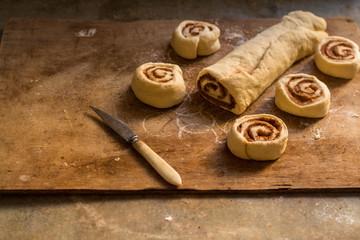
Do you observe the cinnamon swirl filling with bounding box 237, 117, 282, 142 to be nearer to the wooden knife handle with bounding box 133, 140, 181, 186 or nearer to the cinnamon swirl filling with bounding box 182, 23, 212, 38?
the wooden knife handle with bounding box 133, 140, 181, 186

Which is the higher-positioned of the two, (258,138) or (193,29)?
(193,29)

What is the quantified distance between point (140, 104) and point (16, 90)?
104 centimetres

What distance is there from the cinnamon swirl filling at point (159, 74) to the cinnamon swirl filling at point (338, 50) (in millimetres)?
1420

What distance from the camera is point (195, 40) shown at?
3.59 metres

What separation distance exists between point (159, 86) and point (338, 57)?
5.37 feet

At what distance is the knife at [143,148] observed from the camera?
8.73ft

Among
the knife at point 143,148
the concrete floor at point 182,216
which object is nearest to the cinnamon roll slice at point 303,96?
the concrete floor at point 182,216

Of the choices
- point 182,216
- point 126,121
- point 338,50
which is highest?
point 338,50

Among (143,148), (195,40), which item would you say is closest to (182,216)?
(143,148)

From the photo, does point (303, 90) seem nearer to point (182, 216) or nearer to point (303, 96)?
point (303, 96)

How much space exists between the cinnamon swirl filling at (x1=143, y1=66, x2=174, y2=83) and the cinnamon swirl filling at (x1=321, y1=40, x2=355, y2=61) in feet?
4.66

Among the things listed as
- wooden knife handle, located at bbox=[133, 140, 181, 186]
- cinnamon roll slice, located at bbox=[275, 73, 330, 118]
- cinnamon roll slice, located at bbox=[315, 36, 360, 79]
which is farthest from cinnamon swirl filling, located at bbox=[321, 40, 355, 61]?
wooden knife handle, located at bbox=[133, 140, 181, 186]

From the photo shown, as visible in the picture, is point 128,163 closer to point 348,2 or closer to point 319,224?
point 319,224

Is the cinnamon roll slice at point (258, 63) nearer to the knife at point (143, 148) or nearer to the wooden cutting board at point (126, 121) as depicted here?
the wooden cutting board at point (126, 121)
